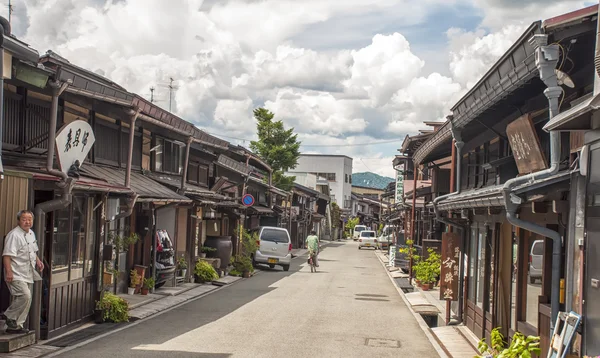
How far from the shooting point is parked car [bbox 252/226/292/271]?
104 feet

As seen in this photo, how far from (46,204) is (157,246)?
30.7ft

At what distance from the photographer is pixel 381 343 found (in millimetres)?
13359

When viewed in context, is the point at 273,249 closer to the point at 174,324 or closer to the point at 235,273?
the point at 235,273

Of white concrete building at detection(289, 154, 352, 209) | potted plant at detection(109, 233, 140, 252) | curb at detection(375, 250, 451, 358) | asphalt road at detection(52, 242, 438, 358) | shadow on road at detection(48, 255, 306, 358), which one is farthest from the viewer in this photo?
white concrete building at detection(289, 154, 352, 209)

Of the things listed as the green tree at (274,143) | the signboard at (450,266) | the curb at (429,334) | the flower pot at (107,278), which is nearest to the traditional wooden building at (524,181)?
the signboard at (450,266)

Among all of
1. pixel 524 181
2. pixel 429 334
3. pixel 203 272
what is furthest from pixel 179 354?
pixel 203 272

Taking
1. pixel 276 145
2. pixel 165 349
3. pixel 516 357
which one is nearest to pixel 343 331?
pixel 165 349

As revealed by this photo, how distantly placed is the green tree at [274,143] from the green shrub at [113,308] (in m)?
39.6

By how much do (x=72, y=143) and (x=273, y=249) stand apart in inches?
803

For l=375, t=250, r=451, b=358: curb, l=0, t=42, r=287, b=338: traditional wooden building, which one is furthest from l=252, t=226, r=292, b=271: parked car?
l=375, t=250, r=451, b=358: curb

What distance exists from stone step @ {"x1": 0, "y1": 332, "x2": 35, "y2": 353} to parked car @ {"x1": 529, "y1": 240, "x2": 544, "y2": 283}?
25.6ft

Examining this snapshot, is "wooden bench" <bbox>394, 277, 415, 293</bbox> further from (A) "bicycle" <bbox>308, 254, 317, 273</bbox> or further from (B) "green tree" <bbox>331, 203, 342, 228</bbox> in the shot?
(B) "green tree" <bbox>331, 203, 342, 228</bbox>

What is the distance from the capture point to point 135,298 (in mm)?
18219

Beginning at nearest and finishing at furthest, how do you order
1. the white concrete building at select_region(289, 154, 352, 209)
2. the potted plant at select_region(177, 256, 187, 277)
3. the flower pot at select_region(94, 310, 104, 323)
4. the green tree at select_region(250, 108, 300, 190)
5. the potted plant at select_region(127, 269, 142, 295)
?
the flower pot at select_region(94, 310, 104, 323) < the potted plant at select_region(127, 269, 142, 295) < the potted plant at select_region(177, 256, 187, 277) < the green tree at select_region(250, 108, 300, 190) < the white concrete building at select_region(289, 154, 352, 209)
